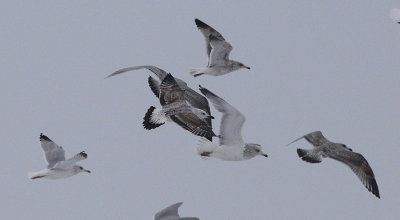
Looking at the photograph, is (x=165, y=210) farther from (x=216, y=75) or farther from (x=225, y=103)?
(x=216, y=75)

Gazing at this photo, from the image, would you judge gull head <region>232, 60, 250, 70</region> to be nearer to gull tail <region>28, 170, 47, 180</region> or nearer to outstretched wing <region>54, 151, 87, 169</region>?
outstretched wing <region>54, 151, 87, 169</region>

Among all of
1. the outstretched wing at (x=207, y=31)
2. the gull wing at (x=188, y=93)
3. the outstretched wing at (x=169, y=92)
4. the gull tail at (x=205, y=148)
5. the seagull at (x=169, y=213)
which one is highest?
the outstretched wing at (x=207, y=31)

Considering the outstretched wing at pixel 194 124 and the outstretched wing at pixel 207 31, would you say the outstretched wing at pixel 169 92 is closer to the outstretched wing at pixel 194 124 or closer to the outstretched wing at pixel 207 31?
the outstretched wing at pixel 194 124

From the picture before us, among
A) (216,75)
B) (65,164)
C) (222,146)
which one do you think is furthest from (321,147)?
(65,164)

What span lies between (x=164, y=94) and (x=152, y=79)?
68.4 inches

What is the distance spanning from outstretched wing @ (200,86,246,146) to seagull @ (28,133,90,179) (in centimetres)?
391

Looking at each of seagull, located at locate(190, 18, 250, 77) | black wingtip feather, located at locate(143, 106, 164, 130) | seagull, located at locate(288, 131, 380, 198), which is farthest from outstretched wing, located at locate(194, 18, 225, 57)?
black wingtip feather, located at locate(143, 106, 164, 130)

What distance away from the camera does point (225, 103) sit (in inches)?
752

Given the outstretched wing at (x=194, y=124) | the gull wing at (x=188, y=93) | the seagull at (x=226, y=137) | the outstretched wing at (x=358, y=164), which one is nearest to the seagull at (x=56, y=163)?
the gull wing at (x=188, y=93)

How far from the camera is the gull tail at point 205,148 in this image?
19.3 metres

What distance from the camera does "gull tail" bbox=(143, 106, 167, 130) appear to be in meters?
17.7

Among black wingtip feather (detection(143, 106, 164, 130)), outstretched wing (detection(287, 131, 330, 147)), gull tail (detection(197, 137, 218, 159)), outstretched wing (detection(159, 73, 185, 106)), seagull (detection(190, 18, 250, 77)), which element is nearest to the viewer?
black wingtip feather (detection(143, 106, 164, 130))

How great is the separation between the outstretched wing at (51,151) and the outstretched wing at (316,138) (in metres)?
5.89

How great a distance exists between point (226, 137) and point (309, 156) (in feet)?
5.72
